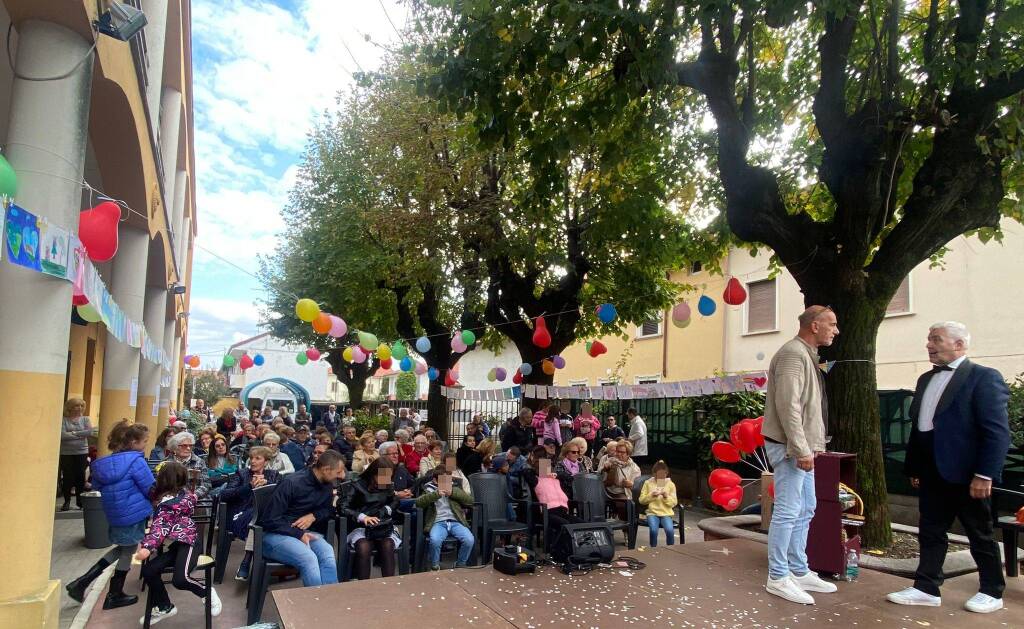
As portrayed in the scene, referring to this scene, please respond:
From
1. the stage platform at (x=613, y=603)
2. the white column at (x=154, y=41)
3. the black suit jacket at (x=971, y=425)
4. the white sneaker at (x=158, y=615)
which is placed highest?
the white column at (x=154, y=41)

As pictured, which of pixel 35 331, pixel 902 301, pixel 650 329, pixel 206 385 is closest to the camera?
pixel 35 331

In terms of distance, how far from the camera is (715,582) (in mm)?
4824

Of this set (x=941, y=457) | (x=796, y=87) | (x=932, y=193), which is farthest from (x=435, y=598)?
(x=796, y=87)

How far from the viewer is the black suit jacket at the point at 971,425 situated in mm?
4156

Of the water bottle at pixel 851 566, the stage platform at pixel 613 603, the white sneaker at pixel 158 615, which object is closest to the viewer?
the stage platform at pixel 613 603

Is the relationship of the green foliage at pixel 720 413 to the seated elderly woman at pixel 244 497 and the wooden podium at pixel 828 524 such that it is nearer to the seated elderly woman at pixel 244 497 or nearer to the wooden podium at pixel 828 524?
the wooden podium at pixel 828 524

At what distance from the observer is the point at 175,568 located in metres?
4.95

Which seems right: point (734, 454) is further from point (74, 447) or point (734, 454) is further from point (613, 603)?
point (74, 447)

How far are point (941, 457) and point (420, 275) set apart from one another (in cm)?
1160

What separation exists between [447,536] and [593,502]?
2.36 m

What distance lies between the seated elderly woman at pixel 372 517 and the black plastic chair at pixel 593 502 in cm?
269

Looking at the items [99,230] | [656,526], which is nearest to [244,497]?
[99,230]

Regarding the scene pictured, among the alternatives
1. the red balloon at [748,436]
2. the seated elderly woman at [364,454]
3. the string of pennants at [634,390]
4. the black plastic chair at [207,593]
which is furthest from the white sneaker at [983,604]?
the seated elderly woman at [364,454]

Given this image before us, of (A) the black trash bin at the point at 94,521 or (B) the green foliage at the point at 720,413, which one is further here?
(B) the green foliage at the point at 720,413
